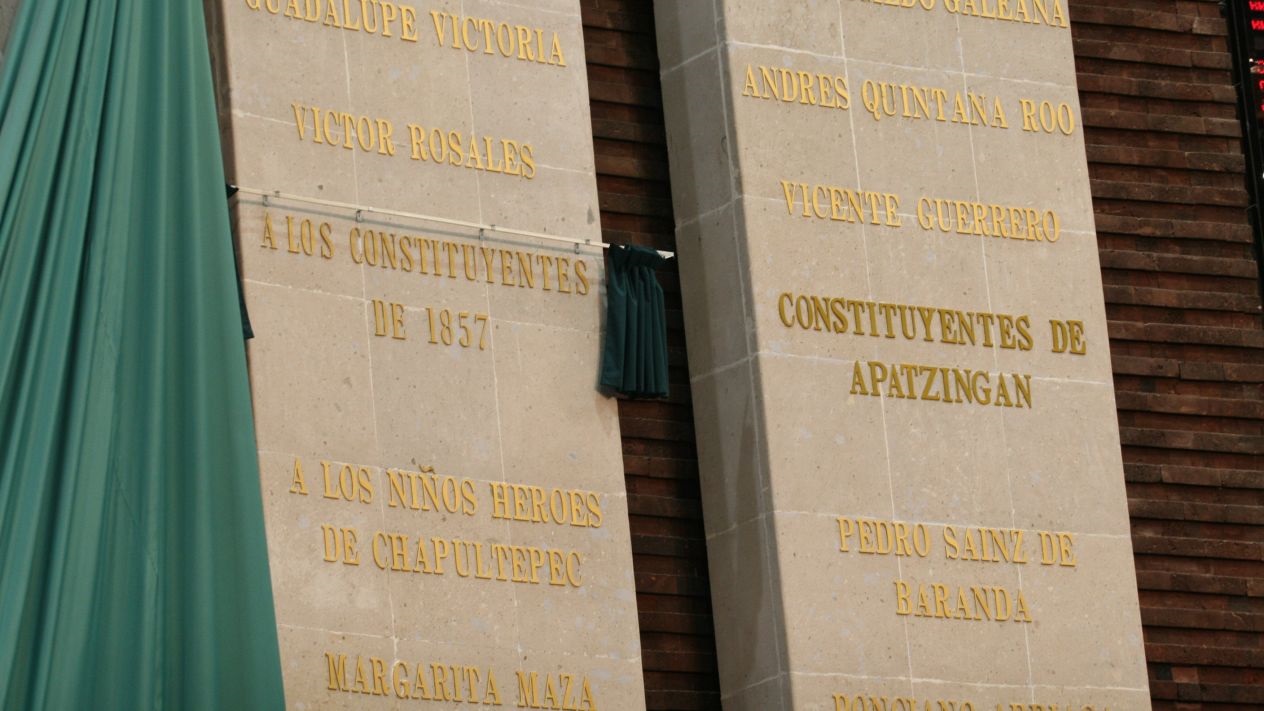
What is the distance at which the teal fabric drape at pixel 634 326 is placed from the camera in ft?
46.3

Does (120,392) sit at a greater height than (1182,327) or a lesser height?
lesser

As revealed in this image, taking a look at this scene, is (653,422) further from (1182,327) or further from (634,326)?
(1182,327)

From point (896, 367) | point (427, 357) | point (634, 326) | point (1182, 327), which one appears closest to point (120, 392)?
point (427, 357)

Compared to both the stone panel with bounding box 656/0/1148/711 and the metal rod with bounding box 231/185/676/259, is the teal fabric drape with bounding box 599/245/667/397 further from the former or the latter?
the stone panel with bounding box 656/0/1148/711

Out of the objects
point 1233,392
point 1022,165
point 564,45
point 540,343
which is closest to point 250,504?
point 540,343

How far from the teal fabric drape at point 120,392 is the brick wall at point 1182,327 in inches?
204

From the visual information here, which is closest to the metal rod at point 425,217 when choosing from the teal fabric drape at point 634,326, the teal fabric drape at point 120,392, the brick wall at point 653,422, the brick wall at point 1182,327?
the teal fabric drape at point 634,326

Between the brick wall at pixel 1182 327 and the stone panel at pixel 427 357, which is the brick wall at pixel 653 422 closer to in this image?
the stone panel at pixel 427 357

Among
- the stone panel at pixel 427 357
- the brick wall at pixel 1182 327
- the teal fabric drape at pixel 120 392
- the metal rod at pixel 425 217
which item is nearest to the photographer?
the teal fabric drape at pixel 120 392

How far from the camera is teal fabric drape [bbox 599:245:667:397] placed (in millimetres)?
14125

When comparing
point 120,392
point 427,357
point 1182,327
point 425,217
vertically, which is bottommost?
point 120,392

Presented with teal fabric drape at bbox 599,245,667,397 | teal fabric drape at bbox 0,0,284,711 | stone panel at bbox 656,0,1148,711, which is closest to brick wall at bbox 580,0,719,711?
stone panel at bbox 656,0,1148,711

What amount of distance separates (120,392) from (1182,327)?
6.11 metres

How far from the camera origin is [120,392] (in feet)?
40.0
